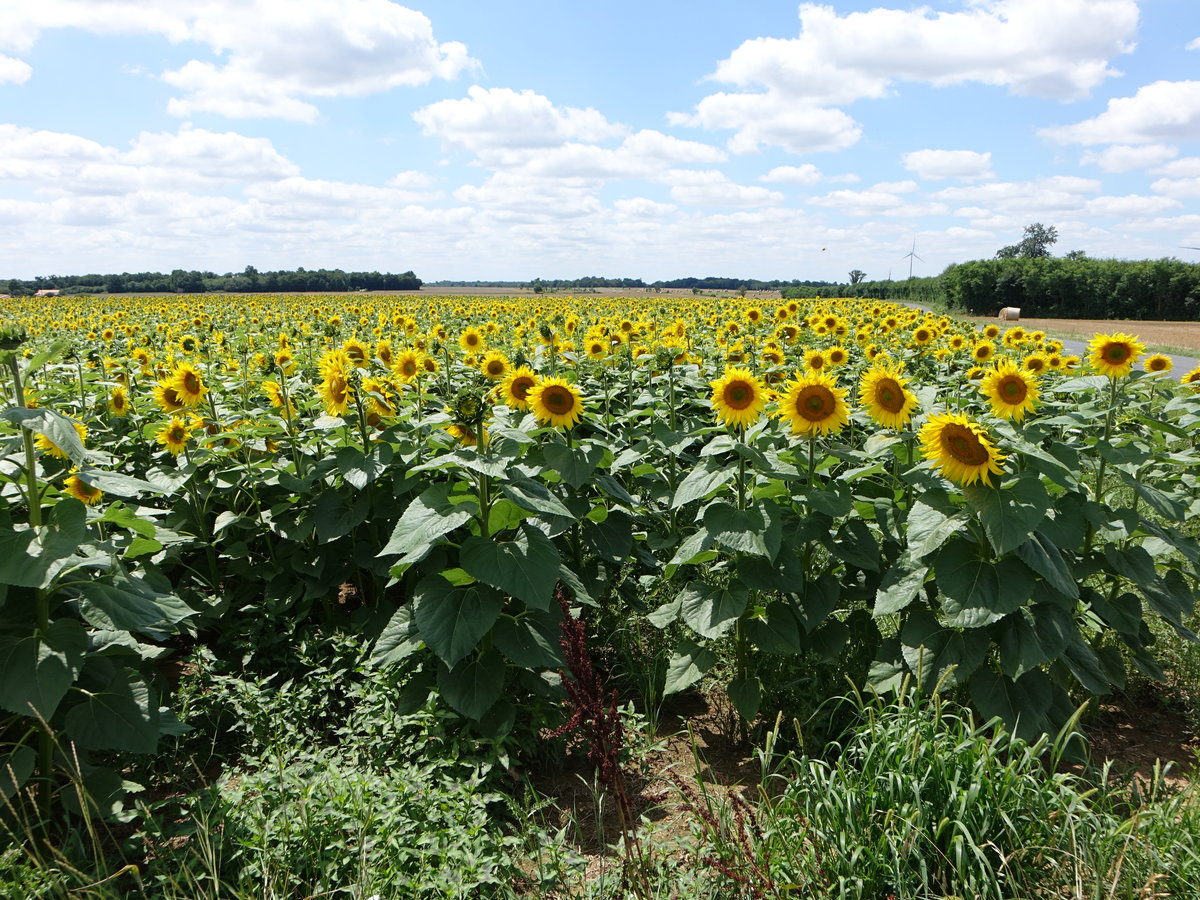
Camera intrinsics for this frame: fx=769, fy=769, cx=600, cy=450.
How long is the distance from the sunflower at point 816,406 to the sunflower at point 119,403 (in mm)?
4179

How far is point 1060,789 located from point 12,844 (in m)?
3.38

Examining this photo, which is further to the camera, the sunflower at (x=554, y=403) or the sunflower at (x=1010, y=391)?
the sunflower at (x=554, y=403)

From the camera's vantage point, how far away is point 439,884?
2.43m

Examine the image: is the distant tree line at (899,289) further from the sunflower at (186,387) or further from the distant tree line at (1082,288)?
the sunflower at (186,387)

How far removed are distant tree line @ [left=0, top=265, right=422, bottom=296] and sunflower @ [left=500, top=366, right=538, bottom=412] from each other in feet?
185

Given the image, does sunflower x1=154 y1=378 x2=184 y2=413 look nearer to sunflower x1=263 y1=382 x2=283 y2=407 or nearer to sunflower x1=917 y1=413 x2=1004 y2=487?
sunflower x1=263 y1=382 x2=283 y2=407

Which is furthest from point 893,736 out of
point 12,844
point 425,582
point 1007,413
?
point 12,844

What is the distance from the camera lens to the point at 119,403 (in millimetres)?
5023

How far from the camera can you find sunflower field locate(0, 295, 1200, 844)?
2.74 metres

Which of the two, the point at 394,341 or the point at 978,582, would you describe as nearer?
the point at 978,582

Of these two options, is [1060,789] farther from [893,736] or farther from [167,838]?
[167,838]

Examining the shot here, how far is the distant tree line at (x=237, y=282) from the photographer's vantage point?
2190 inches

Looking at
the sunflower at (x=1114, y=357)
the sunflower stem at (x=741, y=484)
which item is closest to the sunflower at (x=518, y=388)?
the sunflower stem at (x=741, y=484)

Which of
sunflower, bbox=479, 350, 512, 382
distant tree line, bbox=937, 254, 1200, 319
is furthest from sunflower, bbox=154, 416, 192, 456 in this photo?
distant tree line, bbox=937, 254, 1200, 319
